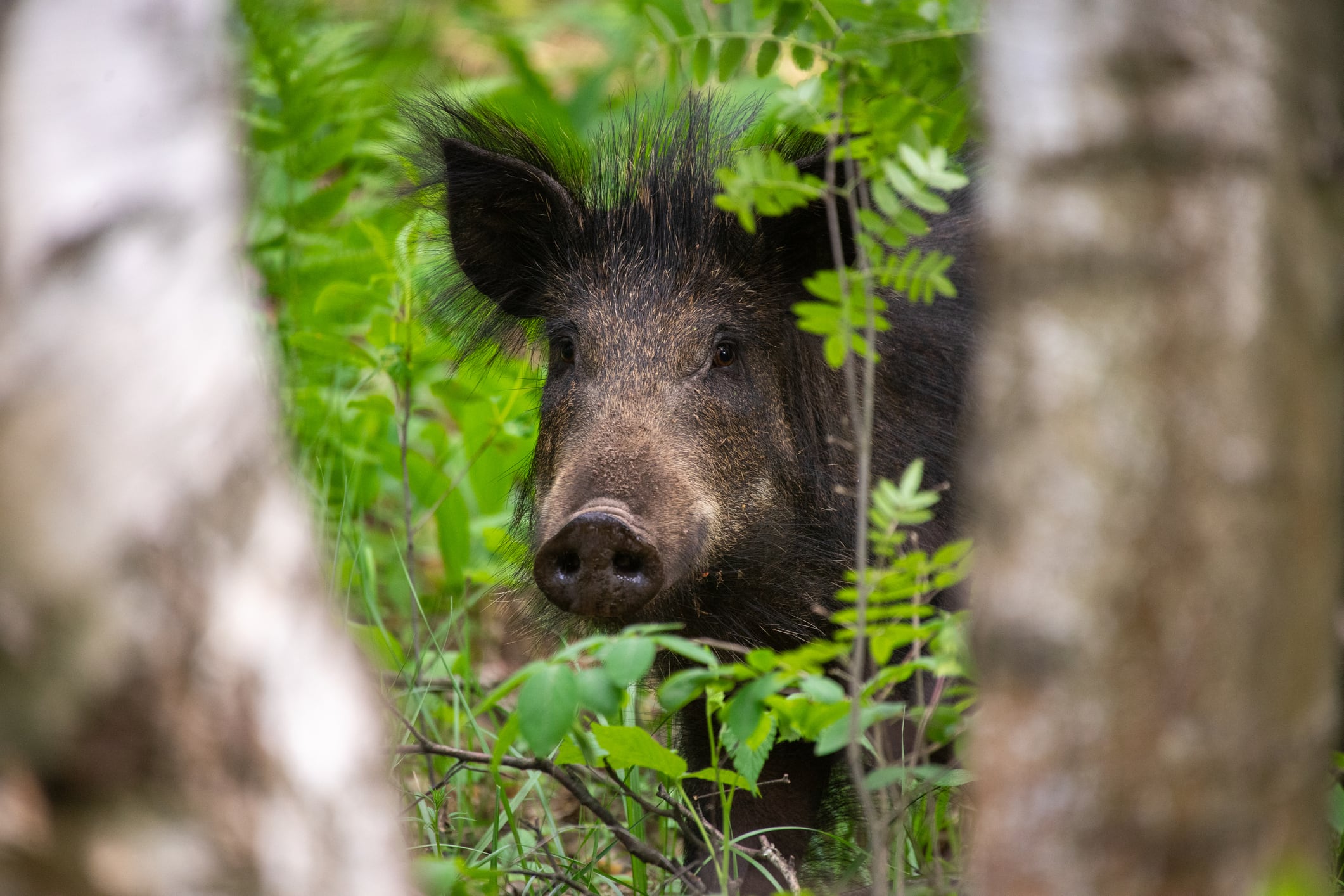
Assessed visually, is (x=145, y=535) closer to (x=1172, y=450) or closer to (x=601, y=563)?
(x=1172, y=450)

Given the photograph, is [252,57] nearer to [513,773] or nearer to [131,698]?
[513,773]

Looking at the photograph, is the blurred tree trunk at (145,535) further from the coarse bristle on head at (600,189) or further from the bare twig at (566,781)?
the coarse bristle on head at (600,189)

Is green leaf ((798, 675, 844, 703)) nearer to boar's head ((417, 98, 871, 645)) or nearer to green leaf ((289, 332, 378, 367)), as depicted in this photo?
boar's head ((417, 98, 871, 645))

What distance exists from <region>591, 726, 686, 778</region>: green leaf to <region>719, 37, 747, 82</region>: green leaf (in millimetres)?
1169

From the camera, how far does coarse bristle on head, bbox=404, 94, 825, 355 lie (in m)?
3.74

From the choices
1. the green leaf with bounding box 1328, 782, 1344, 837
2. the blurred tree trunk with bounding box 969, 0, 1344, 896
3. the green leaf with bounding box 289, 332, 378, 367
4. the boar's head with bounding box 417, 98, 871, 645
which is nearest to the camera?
the blurred tree trunk with bounding box 969, 0, 1344, 896

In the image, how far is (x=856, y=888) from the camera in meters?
2.77

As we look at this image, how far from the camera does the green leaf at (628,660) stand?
164 cm

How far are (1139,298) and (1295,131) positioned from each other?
0.68 ft

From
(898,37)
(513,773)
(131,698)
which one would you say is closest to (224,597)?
(131,698)

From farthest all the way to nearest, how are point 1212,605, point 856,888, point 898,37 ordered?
point 856,888 → point 898,37 → point 1212,605

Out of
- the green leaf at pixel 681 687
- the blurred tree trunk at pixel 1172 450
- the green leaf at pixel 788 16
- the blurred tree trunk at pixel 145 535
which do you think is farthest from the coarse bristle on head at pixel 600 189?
the blurred tree trunk at pixel 145 535

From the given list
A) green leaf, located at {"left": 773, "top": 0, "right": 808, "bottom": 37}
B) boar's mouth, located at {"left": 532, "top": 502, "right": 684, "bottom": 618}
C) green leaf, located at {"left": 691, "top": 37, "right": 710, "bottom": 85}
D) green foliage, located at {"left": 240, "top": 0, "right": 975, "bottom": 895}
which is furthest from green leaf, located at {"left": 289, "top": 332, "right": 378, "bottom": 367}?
green leaf, located at {"left": 773, "top": 0, "right": 808, "bottom": 37}

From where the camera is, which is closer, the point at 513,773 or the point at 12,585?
the point at 12,585
